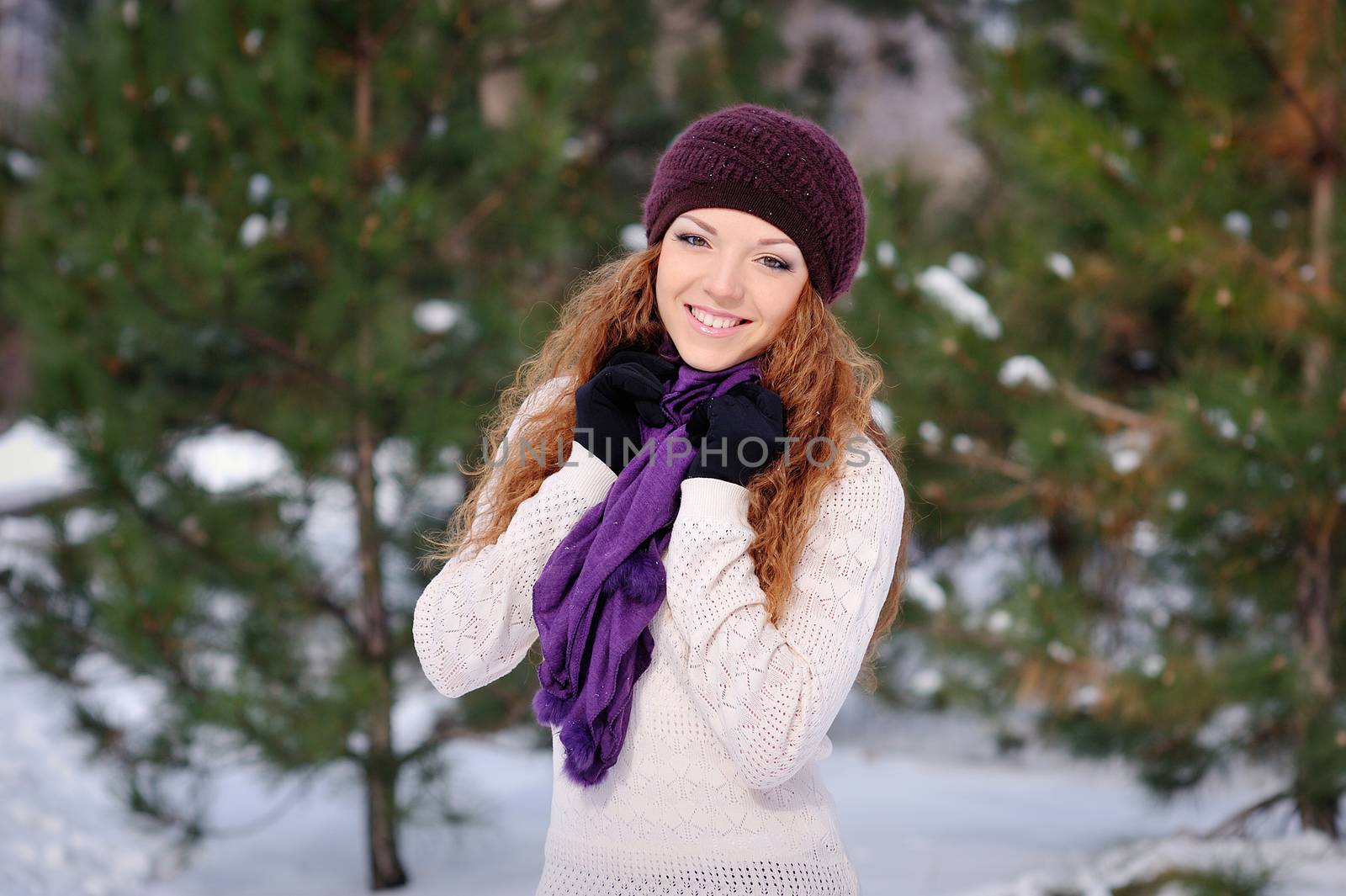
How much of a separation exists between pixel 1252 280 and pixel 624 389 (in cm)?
237

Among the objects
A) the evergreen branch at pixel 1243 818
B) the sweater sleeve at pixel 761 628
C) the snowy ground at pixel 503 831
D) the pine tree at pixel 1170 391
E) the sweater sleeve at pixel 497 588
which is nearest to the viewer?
the sweater sleeve at pixel 761 628

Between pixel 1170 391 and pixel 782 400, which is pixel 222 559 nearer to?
pixel 782 400

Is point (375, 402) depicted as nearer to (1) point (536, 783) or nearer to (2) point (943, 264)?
(2) point (943, 264)

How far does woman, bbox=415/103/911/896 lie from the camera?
1.20 metres

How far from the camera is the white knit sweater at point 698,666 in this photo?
1.18 metres

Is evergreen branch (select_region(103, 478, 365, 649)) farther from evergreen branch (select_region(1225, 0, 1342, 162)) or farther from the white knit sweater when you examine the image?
evergreen branch (select_region(1225, 0, 1342, 162))

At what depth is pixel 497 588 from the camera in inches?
51.2

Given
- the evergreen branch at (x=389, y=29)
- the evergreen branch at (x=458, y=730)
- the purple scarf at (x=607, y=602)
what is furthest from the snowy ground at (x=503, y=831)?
the purple scarf at (x=607, y=602)

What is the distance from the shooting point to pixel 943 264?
3.64 metres

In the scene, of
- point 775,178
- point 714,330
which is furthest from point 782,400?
point 775,178

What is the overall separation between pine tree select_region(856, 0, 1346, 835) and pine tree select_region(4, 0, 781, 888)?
129 cm

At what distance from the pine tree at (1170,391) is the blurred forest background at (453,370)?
12mm

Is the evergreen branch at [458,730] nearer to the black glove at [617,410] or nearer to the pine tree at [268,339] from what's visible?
the pine tree at [268,339]

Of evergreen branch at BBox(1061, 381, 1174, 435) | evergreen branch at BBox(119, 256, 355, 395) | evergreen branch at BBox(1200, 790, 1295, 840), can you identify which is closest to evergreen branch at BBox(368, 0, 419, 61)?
evergreen branch at BBox(119, 256, 355, 395)
